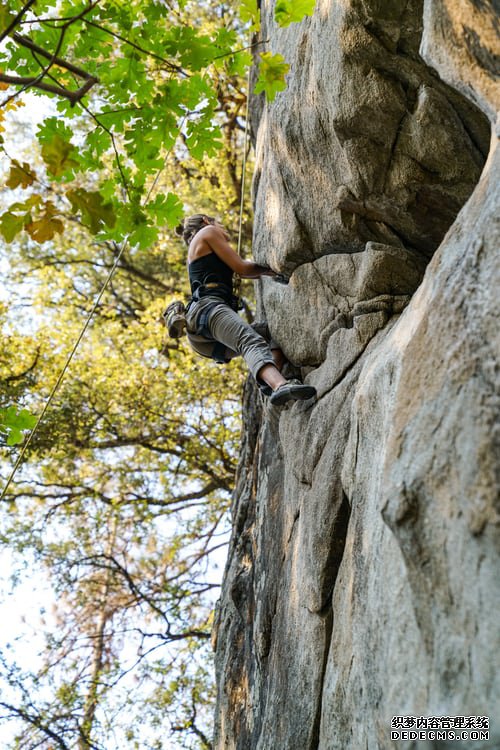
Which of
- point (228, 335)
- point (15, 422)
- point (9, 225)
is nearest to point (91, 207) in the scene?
point (9, 225)

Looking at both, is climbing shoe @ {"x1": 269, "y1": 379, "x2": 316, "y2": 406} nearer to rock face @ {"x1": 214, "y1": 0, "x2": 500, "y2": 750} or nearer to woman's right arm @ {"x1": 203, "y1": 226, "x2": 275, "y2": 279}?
rock face @ {"x1": 214, "y1": 0, "x2": 500, "y2": 750}

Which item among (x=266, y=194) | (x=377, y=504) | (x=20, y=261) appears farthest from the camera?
(x=20, y=261)

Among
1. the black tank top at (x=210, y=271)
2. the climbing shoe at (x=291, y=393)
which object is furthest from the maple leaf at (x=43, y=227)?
the black tank top at (x=210, y=271)

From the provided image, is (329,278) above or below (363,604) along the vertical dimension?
above

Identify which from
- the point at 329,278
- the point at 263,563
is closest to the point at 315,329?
the point at 329,278

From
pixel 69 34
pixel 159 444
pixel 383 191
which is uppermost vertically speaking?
pixel 159 444

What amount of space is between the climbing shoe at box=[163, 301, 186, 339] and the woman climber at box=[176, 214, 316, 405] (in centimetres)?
8

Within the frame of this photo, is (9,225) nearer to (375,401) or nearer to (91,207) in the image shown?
(91,207)

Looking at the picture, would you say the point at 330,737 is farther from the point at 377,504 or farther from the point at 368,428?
the point at 368,428

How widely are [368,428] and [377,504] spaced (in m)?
0.53

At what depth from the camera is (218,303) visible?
250 inches

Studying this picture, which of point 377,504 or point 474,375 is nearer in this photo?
point 474,375

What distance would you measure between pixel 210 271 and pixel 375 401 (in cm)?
302

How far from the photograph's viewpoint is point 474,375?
2.90 m
